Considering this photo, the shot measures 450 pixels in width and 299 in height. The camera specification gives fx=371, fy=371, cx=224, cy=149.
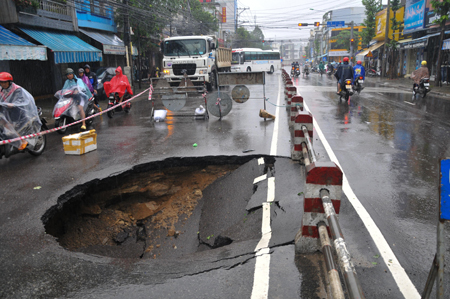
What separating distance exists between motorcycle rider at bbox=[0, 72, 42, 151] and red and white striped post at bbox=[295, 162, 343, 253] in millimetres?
6144

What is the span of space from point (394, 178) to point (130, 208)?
4.48 meters

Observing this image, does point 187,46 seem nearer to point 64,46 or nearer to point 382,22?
point 64,46

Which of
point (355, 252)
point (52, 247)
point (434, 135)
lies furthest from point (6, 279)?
point (434, 135)

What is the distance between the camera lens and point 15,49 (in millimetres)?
14547

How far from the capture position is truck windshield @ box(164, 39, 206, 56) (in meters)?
22.0

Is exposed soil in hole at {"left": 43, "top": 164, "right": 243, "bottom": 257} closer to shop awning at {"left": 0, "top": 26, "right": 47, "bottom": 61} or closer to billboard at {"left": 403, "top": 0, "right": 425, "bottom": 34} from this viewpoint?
shop awning at {"left": 0, "top": 26, "right": 47, "bottom": 61}

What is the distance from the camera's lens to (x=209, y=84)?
23.4 metres

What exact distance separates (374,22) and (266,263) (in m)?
50.0

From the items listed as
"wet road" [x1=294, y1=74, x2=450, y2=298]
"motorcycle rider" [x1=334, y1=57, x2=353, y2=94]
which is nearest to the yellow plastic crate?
"wet road" [x1=294, y1=74, x2=450, y2=298]

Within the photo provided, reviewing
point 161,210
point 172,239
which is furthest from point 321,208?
point 161,210

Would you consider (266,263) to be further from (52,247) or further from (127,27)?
(127,27)

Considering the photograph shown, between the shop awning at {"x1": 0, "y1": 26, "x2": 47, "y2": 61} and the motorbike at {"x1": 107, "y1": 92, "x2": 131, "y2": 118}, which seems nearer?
the motorbike at {"x1": 107, "y1": 92, "x2": 131, "y2": 118}

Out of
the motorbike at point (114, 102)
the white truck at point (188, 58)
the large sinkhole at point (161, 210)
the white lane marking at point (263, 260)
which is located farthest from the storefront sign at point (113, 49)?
the white lane marking at point (263, 260)

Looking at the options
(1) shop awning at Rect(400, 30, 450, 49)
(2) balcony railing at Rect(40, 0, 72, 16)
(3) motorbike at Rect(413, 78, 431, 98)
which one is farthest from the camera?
(1) shop awning at Rect(400, 30, 450, 49)
